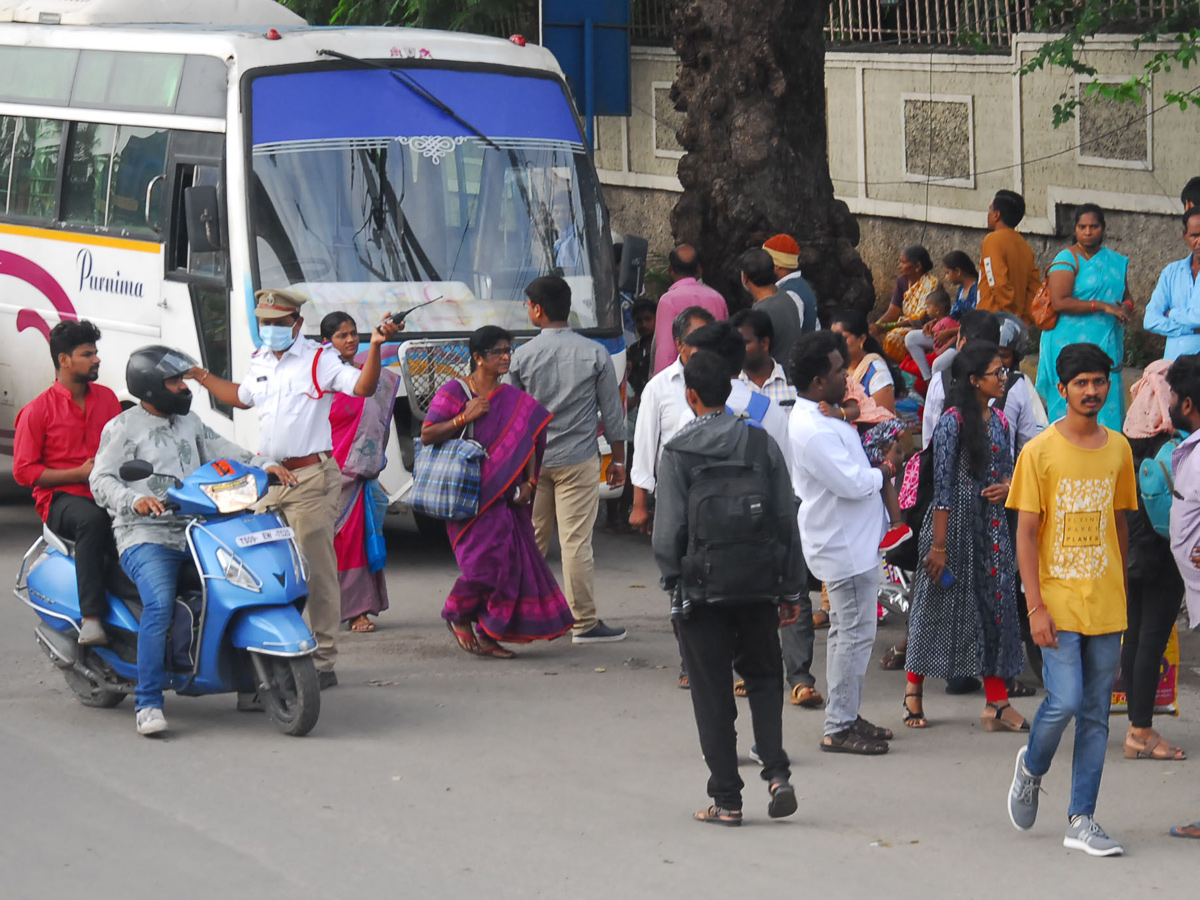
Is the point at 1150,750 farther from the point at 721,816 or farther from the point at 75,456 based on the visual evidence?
the point at 75,456

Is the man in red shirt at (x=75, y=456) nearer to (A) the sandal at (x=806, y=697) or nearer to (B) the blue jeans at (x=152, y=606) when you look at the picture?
(B) the blue jeans at (x=152, y=606)

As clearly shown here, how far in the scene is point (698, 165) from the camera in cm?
1363

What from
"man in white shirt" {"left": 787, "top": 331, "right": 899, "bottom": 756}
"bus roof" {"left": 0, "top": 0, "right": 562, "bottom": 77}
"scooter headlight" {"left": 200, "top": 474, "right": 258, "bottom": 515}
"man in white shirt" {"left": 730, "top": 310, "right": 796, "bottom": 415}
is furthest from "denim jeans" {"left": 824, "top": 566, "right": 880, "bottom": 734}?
"bus roof" {"left": 0, "top": 0, "right": 562, "bottom": 77}

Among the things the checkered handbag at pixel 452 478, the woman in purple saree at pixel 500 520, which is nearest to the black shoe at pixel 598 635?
the woman in purple saree at pixel 500 520

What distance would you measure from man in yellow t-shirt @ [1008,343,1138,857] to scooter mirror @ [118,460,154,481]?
10.6 ft

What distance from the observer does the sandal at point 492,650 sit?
870cm

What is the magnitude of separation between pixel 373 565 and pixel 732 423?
140 inches

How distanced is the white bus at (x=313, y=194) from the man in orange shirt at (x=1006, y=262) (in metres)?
2.44

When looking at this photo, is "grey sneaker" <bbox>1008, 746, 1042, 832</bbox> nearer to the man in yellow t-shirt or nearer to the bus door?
the man in yellow t-shirt

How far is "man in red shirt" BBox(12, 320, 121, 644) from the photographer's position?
289 inches

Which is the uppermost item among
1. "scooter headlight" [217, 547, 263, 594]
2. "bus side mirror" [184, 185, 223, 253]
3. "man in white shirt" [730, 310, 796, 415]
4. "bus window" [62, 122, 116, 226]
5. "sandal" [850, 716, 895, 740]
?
"bus window" [62, 122, 116, 226]

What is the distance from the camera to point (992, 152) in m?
15.6

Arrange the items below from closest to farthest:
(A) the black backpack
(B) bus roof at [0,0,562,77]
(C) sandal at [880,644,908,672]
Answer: (A) the black backpack, (C) sandal at [880,644,908,672], (B) bus roof at [0,0,562,77]

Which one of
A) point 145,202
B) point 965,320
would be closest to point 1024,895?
point 965,320
